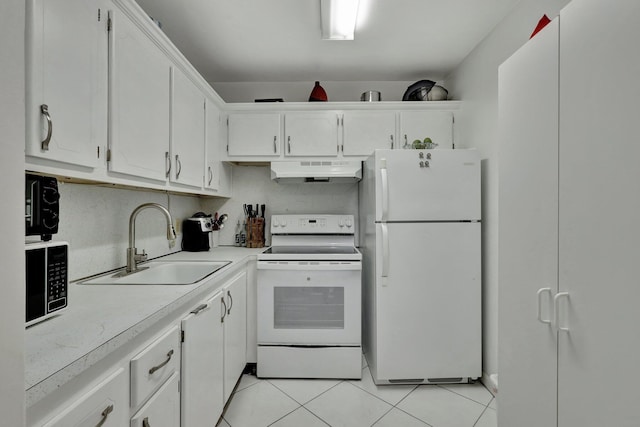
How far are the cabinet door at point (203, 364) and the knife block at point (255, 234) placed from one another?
1.18 metres

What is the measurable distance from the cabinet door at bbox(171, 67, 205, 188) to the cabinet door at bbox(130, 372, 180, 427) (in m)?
1.08

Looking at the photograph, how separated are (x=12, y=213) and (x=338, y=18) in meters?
1.97

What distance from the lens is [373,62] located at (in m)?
2.52

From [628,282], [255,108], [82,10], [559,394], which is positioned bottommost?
[559,394]

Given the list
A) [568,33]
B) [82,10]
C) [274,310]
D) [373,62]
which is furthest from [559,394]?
[373,62]

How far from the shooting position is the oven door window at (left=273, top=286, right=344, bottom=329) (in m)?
2.18

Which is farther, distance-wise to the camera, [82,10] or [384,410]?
[384,410]

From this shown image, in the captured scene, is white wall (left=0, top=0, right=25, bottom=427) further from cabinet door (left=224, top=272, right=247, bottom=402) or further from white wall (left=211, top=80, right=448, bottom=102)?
white wall (left=211, top=80, right=448, bottom=102)

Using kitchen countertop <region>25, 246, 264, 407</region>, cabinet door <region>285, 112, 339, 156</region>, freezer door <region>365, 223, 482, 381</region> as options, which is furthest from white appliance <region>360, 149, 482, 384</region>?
kitchen countertop <region>25, 246, 264, 407</region>

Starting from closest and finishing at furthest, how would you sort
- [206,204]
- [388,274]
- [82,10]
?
[82,10] → [388,274] → [206,204]

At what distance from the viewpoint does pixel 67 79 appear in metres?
0.97

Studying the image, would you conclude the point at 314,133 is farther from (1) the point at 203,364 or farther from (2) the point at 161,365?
(2) the point at 161,365

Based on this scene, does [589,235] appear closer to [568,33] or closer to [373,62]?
[568,33]

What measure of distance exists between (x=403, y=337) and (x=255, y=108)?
2224mm
